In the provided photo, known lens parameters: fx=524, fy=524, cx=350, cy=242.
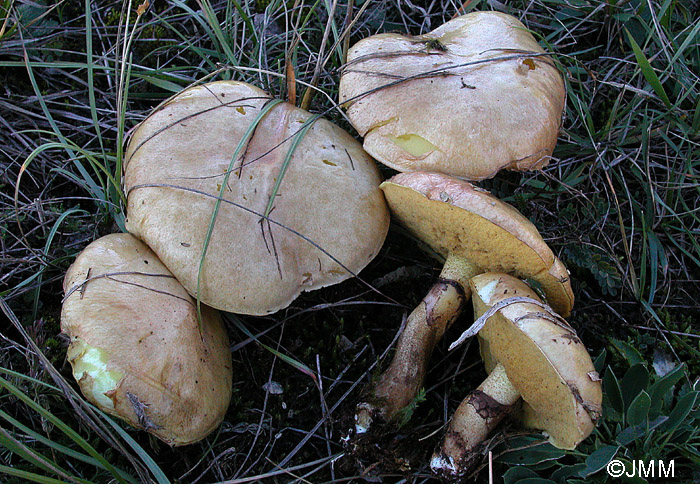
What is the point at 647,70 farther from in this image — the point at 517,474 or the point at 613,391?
the point at 517,474

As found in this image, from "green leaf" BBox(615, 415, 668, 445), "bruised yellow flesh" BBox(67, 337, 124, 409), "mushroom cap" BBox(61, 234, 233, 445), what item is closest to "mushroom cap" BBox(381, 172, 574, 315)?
"green leaf" BBox(615, 415, 668, 445)

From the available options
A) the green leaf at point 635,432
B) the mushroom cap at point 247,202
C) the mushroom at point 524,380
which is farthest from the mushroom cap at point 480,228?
the green leaf at point 635,432

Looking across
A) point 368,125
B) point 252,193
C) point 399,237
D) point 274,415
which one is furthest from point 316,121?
point 274,415

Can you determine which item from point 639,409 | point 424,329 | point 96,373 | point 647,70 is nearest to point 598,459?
point 639,409

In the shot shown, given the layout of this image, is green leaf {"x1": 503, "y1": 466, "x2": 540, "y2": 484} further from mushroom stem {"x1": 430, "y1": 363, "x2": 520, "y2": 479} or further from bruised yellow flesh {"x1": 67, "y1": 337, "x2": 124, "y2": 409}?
bruised yellow flesh {"x1": 67, "y1": 337, "x2": 124, "y2": 409}

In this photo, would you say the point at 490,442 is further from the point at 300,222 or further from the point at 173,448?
the point at 173,448
